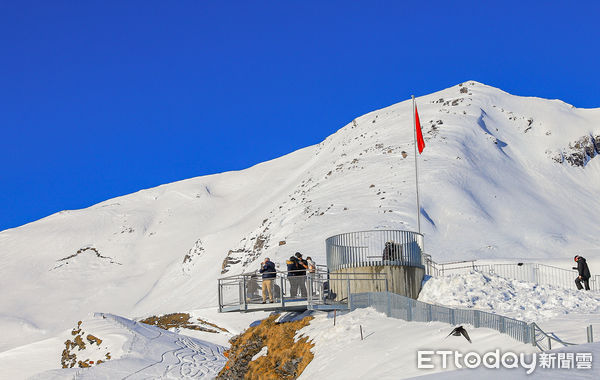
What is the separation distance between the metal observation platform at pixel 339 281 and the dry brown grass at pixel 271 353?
0.87 meters

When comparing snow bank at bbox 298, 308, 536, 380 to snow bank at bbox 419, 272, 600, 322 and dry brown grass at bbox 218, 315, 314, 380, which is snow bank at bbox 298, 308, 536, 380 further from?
snow bank at bbox 419, 272, 600, 322

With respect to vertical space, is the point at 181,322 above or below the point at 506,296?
below

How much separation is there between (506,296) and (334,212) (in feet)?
151

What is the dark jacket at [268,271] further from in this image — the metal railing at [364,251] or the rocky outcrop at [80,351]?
the rocky outcrop at [80,351]

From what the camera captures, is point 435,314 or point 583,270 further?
point 583,270

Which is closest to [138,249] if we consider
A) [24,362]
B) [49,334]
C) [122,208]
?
[122,208]

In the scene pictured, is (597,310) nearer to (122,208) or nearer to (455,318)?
(455,318)

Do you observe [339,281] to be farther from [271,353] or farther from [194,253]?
[194,253]

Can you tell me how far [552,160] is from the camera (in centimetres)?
9800

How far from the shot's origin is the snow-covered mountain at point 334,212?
226ft

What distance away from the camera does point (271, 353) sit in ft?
72.7
